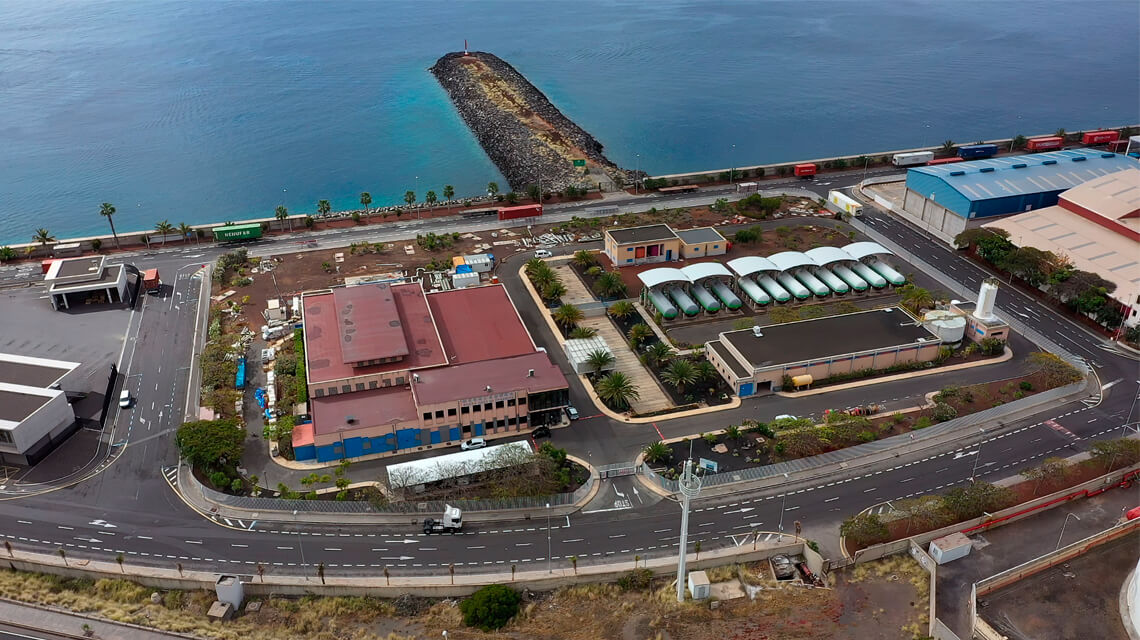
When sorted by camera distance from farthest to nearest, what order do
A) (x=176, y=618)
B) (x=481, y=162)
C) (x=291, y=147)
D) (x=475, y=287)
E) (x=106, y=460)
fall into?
1. (x=291, y=147)
2. (x=481, y=162)
3. (x=475, y=287)
4. (x=106, y=460)
5. (x=176, y=618)

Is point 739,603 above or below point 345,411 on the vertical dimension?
below

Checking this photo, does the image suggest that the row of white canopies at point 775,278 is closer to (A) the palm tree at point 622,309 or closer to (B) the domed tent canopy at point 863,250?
(B) the domed tent canopy at point 863,250

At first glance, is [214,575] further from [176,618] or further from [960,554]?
[960,554]

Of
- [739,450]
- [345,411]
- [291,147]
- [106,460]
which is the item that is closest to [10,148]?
[291,147]

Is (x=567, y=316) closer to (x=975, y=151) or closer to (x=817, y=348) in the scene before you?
(x=817, y=348)

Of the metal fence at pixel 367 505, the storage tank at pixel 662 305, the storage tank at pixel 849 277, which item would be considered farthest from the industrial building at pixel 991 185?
the metal fence at pixel 367 505

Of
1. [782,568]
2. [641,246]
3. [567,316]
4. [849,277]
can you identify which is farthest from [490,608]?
[849,277]
